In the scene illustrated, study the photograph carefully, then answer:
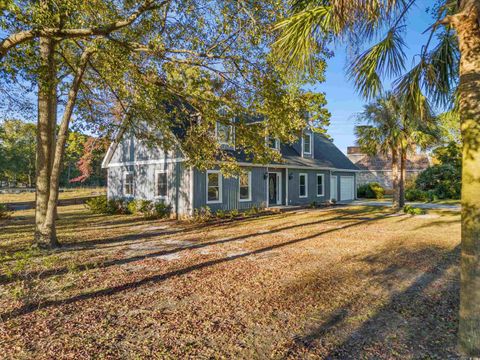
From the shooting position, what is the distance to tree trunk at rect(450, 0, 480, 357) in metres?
2.80

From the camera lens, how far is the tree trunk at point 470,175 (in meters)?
2.80

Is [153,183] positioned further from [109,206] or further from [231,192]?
[231,192]

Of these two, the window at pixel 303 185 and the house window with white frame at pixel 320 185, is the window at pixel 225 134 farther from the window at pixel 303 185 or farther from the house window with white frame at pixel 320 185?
the house window with white frame at pixel 320 185

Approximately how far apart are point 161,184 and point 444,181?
21145 millimetres

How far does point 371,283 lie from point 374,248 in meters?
2.89

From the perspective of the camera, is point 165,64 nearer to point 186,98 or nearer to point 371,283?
point 186,98

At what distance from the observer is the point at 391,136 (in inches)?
631

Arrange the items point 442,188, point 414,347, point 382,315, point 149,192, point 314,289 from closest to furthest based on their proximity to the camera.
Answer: point 414,347, point 382,315, point 314,289, point 149,192, point 442,188

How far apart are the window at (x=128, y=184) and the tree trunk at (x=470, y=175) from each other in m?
16.2

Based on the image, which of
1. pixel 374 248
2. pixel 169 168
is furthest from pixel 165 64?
pixel 169 168

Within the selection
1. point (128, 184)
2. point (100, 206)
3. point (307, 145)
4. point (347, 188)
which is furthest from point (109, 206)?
point (347, 188)

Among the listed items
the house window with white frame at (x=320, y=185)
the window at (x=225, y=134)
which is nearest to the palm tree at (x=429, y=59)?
the window at (x=225, y=134)

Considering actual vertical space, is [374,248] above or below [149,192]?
below

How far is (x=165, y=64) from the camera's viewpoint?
7387 millimetres
